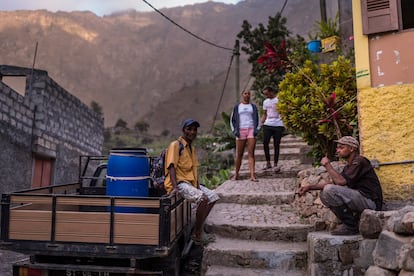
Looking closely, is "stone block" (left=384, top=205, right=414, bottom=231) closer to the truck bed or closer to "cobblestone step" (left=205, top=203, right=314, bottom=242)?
"cobblestone step" (left=205, top=203, right=314, bottom=242)

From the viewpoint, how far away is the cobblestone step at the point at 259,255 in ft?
13.9

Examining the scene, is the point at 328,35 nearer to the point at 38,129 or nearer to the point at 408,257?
the point at 38,129

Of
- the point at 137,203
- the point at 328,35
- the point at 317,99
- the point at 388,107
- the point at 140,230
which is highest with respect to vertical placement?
the point at 328,35

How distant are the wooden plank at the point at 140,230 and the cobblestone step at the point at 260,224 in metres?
1.79

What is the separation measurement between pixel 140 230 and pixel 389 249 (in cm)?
210

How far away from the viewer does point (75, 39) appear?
75.2 meters

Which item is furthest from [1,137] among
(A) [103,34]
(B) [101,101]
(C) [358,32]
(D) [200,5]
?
(D) [200,5]

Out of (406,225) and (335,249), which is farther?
(335,249)

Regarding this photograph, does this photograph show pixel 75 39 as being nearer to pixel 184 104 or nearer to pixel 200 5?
pixel 200 5

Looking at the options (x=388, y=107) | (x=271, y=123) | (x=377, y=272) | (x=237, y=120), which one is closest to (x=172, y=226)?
(x=377, y=272)

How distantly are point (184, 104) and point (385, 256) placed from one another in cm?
5225

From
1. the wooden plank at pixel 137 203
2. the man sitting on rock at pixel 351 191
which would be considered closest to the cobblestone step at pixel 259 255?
the man sitting on rock at pixel 351 191

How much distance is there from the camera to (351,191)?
3.75 metres

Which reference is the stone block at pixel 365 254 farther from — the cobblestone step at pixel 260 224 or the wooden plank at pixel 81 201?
the wooden plank at pixel 81 201
